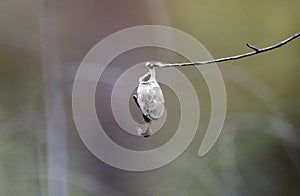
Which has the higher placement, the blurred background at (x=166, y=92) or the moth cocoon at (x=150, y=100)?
the blurred background at (x=166, y=92)

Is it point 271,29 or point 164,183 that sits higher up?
point 271,29

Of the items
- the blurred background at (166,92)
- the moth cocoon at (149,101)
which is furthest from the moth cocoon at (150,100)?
the blurred background at (166,92)

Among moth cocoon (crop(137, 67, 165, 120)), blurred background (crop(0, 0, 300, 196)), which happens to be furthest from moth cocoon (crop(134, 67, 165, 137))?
blurred background (crop(0, 0, 300, 196))

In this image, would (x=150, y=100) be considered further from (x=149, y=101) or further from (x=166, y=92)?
(x=166, y=92)

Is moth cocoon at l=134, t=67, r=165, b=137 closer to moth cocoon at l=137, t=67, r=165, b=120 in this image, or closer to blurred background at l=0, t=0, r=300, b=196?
moth cocoon at l=137, t=67, r=165, b=120

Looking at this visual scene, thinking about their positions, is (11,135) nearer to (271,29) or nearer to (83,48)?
(83,48)

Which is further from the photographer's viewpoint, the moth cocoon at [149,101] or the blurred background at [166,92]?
the blurred background at [166,92]

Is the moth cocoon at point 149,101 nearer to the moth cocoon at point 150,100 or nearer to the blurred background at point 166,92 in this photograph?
the moth cocoon at point 150,100

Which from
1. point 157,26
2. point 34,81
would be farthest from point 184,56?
point 34,81


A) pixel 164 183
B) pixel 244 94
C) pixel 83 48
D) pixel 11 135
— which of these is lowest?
pixel 164 183
